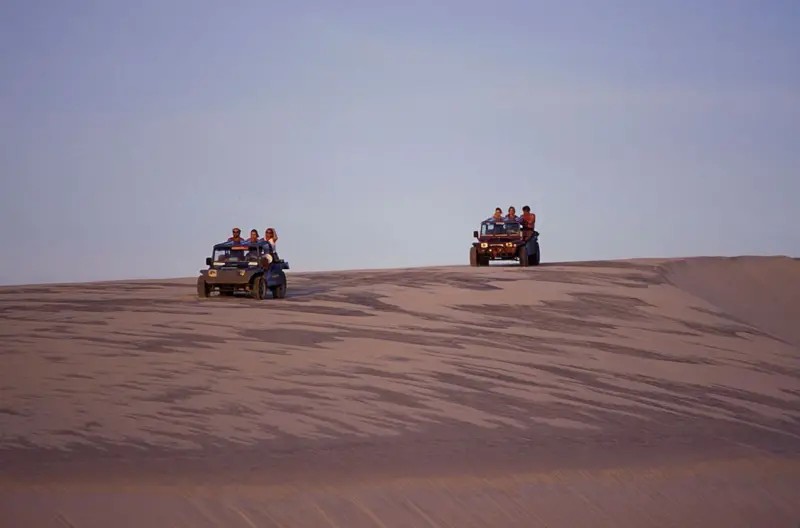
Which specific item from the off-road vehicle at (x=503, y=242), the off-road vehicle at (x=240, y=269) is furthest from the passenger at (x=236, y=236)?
the off-road vehicle at (x=503, y=242)

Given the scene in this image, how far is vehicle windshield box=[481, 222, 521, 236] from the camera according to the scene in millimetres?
34375

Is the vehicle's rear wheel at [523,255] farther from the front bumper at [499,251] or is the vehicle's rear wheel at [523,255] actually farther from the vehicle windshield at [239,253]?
the vehicle windshield at [239,253]

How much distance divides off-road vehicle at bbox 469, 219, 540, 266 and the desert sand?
11.1 m

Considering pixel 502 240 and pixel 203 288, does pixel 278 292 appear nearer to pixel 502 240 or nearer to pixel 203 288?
pixel 203 288

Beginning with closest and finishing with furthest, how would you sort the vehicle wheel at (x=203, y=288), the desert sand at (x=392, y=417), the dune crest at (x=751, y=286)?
the desert sand at (x=392, y=417)
the vehicle wheel at (x=203, y=288)
the dune crest at (x=751, y=286)

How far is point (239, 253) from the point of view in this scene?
24703mm

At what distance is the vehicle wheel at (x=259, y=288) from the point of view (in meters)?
24.4

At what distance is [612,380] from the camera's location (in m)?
15.5

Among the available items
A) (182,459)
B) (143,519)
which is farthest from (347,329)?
(143,519)

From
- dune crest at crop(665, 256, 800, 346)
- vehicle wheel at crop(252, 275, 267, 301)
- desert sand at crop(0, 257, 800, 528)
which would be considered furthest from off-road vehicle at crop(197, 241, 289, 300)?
dune crest at crop(665, 256, 800, 346)

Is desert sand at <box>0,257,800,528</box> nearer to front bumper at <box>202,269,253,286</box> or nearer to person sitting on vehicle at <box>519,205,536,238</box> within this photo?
front bumper at <box>202,269,253,286</box>

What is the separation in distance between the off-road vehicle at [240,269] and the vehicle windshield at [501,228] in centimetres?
1118

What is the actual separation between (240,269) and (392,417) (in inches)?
498

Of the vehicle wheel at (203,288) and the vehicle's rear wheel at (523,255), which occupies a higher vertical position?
the vehicle's rear wheel at (523,255)
